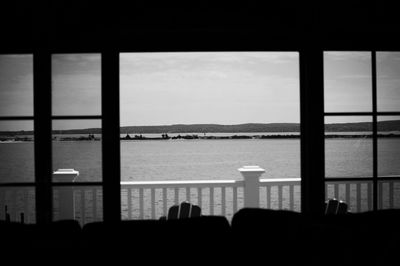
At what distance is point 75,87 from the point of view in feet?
8.66

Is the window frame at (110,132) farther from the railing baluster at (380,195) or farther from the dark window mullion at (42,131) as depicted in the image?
the railing baluster at (380,195)

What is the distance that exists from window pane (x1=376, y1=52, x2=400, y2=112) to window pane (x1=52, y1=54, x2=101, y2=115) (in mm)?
1782

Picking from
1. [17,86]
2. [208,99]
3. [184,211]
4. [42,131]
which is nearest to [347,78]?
[184,211]

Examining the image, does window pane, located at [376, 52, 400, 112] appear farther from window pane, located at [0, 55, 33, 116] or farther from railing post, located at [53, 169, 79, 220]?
window pane, located at [0, 55, 33, 116]

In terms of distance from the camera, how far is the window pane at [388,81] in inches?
106

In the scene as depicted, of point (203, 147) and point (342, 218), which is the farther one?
point (203, 147)

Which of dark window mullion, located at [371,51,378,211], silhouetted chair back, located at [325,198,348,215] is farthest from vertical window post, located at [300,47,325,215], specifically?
silhouetted chair back, located at [325,198,348,215]

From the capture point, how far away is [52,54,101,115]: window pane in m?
2.57

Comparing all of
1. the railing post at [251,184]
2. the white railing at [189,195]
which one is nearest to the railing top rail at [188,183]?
the white railing at [189,195]

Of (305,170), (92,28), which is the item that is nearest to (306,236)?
(305,170)

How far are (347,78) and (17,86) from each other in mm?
2148

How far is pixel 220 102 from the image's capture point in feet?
79.6

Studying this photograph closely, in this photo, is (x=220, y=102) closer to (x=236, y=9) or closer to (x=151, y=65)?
(x=151, y=65)

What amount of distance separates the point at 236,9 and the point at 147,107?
21.5 metres
